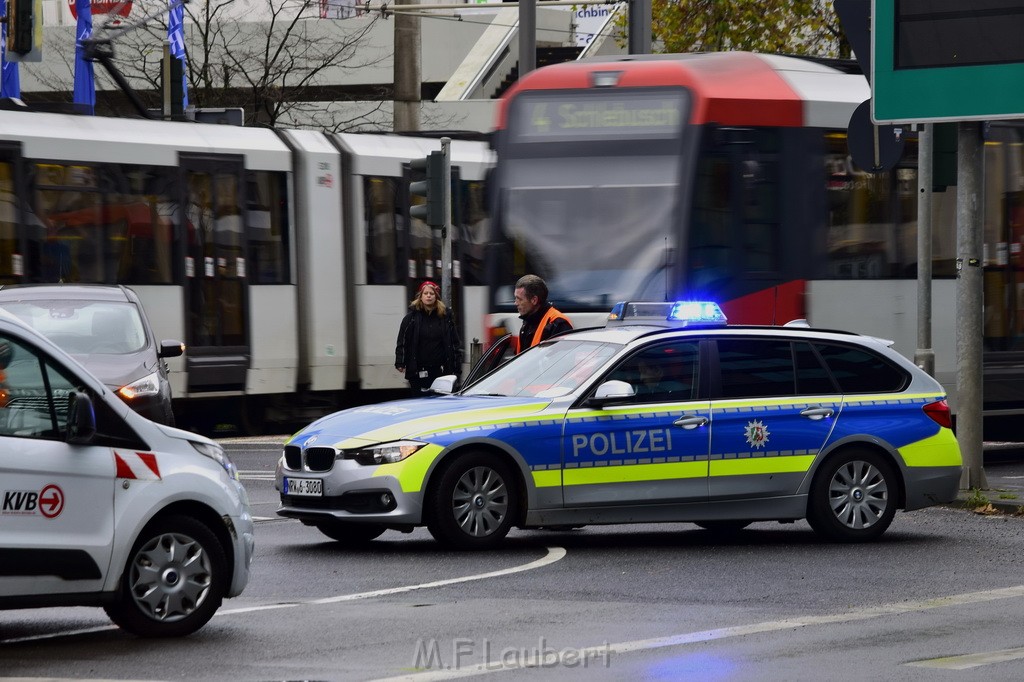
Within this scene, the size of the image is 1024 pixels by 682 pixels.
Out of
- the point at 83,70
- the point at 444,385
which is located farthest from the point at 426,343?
the point at 83,70

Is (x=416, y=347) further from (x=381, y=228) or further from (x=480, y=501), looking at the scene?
(x=480, y=501)

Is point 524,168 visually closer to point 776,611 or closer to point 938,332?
point 938,332

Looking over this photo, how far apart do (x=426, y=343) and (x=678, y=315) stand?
7.37 m

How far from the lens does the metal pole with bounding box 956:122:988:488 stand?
15.2m

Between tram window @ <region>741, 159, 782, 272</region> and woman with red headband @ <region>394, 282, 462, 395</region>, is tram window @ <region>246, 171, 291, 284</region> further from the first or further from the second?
tram window @ <region>741, 159, 782, 272</region>

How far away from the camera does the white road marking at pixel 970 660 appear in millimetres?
7941

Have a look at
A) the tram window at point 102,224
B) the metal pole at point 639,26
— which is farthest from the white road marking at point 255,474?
the metal pole at point 639,26

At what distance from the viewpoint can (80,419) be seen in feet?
27.2

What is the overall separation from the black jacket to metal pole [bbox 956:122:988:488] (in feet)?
20.6

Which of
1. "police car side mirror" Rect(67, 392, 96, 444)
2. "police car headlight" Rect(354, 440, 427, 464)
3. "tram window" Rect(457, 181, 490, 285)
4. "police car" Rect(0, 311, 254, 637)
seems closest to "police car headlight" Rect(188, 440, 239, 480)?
"police car" Rect(0, 311, 254, 637)

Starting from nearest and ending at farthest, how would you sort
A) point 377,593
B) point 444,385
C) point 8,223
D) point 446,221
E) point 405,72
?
point 377,593 → point 444,385 → point 8,223 → point 446,221 → point 405,72

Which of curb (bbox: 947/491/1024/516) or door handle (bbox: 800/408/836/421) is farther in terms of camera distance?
curb (bbox: 947/491/1024/516)

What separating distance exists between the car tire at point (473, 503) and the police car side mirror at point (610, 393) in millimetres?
694

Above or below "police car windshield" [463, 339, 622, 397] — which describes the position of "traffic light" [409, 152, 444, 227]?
above
